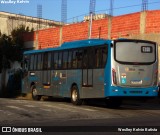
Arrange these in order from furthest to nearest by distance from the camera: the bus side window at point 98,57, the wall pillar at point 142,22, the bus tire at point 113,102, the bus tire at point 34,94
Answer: the wall pillar at point 142,22, the bus tire at point 34,94, the bus tire at point 113,102, the bus side window at point 98,57

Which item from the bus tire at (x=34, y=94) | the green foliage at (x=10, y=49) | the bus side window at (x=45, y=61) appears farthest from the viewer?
the green foliage at (x=10, y=49)

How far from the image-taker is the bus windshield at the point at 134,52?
20641 millimetres

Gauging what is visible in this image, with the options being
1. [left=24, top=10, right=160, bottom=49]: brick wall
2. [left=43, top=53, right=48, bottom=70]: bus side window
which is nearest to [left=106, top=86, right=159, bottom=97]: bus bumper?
[left=43, top=53, right=48, bottom=70]: bus side window

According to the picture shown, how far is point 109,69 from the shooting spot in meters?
20.4

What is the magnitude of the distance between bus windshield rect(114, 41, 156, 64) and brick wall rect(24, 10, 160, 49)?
9.33 meters

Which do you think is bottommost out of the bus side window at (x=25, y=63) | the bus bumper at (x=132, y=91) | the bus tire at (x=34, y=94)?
the bus tire at (x=34, y=94)

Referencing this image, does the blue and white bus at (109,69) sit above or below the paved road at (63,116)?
above

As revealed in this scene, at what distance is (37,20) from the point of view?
65312 mm

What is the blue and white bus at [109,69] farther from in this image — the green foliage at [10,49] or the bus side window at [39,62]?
the green foliage at [10,49]

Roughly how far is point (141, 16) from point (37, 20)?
35260 mm

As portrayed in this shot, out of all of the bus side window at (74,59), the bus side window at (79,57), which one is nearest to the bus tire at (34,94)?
the bus side window at (74,59)

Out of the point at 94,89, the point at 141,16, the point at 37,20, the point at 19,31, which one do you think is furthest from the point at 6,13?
the point at 94,89

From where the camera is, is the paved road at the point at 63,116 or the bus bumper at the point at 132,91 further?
the bus bumper at the point at 132,91

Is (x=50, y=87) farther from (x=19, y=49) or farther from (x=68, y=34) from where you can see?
(x=19, y=49)
